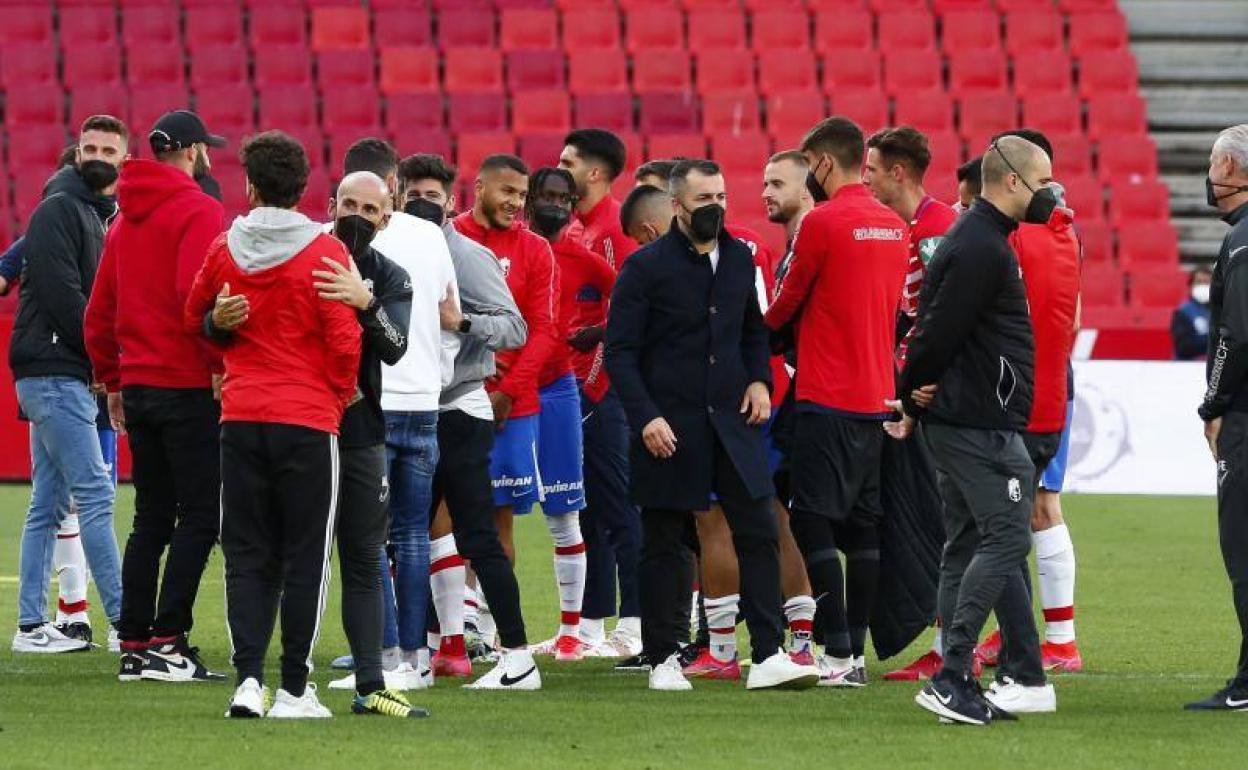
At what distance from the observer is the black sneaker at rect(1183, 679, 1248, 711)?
7.29 m

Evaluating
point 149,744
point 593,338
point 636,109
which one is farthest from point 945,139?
point 149,744

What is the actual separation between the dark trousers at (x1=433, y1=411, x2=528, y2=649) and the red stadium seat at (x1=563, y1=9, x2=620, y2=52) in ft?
51.4

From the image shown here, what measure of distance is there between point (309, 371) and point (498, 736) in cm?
125

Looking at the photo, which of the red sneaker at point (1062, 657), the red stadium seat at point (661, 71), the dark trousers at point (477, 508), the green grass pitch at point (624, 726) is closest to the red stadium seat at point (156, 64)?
the red stadium seat at point (661, 71)

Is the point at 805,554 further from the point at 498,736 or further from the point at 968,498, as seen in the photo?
the point at 498,736

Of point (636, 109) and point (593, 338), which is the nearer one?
point (593, 338)

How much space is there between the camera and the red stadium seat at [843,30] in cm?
2348

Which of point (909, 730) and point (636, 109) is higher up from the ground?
point (636, 109)

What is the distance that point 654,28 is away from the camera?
23.2m

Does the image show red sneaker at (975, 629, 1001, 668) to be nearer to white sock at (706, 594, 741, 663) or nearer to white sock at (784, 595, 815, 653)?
white sock at (784, 595, 815, 653)

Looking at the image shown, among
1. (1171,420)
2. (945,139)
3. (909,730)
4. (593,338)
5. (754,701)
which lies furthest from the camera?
(945,139)

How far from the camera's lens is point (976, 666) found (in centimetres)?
821

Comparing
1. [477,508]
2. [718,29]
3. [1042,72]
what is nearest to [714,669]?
[477,508]

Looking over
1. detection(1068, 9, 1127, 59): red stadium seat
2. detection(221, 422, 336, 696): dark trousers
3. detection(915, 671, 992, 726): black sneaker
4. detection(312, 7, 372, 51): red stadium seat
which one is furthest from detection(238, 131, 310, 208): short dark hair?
detection(1068, 9, 1127, 59): red stadium seat
